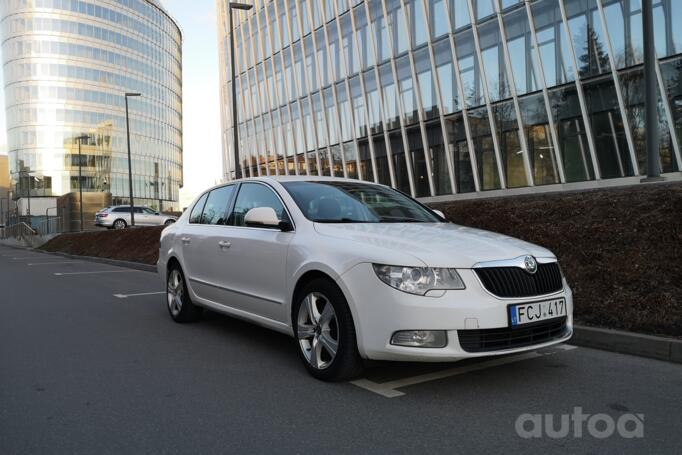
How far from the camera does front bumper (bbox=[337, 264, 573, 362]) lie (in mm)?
3719

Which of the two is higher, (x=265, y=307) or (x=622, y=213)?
(x=622, y=213)

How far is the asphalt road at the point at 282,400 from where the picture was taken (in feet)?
10.4

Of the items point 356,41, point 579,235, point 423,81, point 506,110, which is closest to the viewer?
point 579,235

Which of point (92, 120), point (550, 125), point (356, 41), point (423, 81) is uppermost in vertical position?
point (92, 120)

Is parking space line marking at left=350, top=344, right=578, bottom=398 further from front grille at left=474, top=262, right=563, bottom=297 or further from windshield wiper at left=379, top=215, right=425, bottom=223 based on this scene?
windshield wiper at left=379, top=215, right=425, bottom=223

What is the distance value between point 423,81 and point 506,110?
4.61 meters

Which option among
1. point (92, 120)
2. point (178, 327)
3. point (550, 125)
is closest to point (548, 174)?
point (550, 125)

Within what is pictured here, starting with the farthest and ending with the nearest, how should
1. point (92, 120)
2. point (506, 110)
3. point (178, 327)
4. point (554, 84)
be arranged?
point (92, 120) < point (506, 110) < point (554, 84) < point (178, 327)

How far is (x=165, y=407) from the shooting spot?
3768 mm

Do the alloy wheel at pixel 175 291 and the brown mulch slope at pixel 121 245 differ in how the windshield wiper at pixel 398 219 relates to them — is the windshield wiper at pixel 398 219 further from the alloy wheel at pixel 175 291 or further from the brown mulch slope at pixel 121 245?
the brown mulch slope at pixel 121 245

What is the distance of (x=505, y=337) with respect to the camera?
3.86 metres

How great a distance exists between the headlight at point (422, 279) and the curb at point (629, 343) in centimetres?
228

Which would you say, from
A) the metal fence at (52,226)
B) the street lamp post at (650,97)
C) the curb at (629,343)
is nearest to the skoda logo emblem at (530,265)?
the curb at (629,343)

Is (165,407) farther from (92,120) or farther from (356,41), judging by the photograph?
(92,120)
